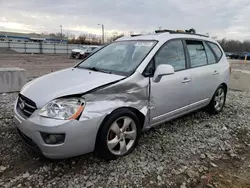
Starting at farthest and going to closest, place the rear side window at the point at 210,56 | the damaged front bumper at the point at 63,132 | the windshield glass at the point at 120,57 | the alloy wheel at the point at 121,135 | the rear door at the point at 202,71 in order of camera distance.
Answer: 1. the rear side window at the point at 210,56
2. the rear door at the point at 202,71
3. the windshield glass at the point at 120,57
4. the alloy wheel at the point at 121,135
5. the damaged front bumper at the point at 63,132

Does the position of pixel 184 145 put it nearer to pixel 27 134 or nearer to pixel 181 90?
pixel 181 90

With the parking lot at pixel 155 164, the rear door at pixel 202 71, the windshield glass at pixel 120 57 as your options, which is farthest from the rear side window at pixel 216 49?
the windshield glass at pixel 120 57

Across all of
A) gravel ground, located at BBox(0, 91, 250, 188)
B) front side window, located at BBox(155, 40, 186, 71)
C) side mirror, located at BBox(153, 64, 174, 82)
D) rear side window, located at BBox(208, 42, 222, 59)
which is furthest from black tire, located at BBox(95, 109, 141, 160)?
rear side window, located at BBox(208, 42, 222, 59)

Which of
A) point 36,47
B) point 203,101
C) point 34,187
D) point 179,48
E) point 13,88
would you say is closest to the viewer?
point 34,187

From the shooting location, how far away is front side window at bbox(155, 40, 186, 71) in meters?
3.27

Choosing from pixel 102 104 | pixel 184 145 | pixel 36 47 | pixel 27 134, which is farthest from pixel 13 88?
pixel 36 47

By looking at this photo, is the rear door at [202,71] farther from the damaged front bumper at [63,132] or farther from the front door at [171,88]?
the damaged front bumper at [63,132]

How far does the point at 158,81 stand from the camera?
3080mm

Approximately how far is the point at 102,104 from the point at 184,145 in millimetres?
1571

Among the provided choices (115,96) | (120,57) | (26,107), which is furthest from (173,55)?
(26,107)

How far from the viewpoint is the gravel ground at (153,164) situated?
246 cm

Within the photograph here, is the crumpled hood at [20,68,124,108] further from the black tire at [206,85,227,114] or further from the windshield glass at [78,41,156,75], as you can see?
the black tire at [206,85,227,114]

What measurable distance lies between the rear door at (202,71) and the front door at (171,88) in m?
0.19

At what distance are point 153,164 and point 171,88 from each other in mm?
1172
